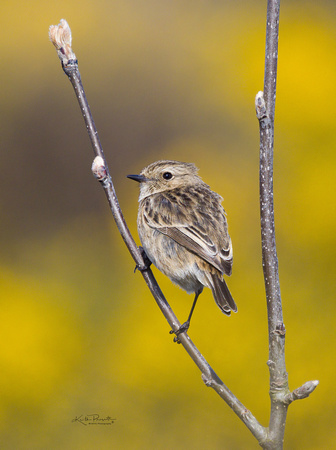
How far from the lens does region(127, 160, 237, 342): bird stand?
12.4ft

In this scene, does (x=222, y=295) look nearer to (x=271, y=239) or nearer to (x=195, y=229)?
(x=195, y=229)

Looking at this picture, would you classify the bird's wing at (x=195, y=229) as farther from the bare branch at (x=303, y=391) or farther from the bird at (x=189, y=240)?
the bare branch at (x=303, y=391)

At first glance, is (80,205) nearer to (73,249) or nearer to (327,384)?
(73,249)

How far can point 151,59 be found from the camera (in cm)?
954

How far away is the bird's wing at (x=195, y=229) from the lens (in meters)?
3.77

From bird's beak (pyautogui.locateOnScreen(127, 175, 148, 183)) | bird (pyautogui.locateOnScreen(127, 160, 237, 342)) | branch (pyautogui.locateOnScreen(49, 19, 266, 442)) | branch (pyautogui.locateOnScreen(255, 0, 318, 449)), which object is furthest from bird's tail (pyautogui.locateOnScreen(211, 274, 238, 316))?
bird's beak (pyautogui.locateOnScreen(127, 175, 148, 183))

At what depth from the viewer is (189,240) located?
3869 millimetres

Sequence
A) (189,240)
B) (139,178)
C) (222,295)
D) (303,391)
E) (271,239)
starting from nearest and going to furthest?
(303,391)
(271,239)
(222,295)
(189,240)
(139,178)

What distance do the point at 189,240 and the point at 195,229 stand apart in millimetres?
90

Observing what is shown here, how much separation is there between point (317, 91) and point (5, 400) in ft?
19.8

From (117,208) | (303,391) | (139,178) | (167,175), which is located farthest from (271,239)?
(167,175)

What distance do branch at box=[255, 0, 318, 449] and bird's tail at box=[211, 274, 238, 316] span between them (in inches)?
35.6

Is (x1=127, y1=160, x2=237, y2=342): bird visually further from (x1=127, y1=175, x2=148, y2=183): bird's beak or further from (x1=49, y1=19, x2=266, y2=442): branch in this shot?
(x1=49, y1=19, x2=266, y2=442): branch

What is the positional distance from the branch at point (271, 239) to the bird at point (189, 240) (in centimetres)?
95
